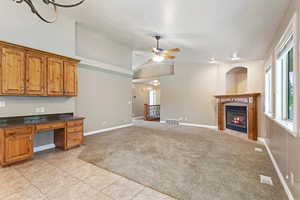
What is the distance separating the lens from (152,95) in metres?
13.5

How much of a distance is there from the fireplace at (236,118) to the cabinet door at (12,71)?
6.82 metres

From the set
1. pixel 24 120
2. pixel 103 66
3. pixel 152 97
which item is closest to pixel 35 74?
pixel 24 120

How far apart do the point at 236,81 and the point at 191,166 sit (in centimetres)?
553

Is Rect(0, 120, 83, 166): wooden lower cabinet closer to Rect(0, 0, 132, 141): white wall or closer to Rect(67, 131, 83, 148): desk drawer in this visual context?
Rect(67, 131, 83, 148): desk drawer

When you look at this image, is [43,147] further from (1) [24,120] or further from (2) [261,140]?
(2) [261,140]

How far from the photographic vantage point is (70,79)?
404cm

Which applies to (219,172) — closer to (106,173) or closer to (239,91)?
(106,173)

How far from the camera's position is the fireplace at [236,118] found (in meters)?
5.59

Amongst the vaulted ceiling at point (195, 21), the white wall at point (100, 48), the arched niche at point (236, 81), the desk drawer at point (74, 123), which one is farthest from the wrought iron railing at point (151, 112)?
the desk drawer at point (74, 123)

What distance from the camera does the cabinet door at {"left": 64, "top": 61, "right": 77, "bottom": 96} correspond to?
3924 millimetres

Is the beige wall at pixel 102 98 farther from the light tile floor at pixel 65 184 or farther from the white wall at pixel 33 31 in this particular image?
the light tile floor at pixel 65 184

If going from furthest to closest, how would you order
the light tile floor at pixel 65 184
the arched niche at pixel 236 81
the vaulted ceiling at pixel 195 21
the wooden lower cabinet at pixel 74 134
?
the arched niche at pixel 236 81, the wooden lower cabinet at pixel 74 134, the vaulted ceiling at pixel 195 21, the light tile floor at pixel 65 184

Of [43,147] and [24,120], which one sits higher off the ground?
[24,120]

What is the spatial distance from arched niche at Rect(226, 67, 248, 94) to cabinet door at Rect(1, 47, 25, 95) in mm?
7124
